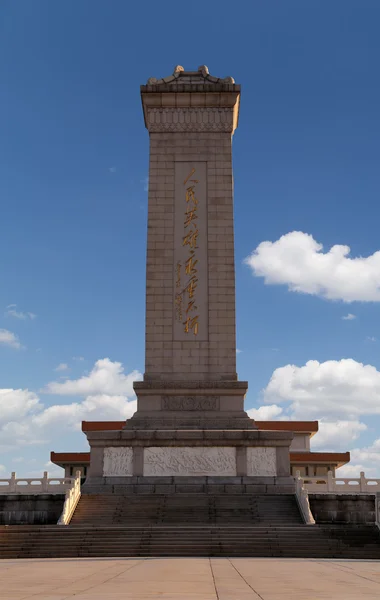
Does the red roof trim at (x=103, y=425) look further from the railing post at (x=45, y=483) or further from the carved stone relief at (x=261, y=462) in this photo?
the carved stone relief at (x=261, y=462)

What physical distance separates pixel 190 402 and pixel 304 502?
314 inches

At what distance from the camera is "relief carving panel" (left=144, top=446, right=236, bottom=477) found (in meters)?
27.8

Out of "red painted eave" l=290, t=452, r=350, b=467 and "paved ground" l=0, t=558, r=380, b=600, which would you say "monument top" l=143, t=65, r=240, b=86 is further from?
"paved ground" l=0, t=558, r=380, b=600

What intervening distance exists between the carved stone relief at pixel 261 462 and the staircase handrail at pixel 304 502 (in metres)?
2.04

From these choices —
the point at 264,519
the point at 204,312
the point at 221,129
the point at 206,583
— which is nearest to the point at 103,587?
the point at 206,583

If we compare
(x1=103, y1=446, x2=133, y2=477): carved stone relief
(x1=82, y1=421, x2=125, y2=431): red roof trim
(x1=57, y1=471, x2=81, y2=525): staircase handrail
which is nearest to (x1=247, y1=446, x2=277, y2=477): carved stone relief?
(x1=103, y1=446, x2=133, y2=477): carved stone relief

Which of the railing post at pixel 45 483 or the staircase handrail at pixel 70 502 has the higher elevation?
the railing post at pixel 45 483

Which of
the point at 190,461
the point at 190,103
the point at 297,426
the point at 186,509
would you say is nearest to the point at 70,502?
the point at 186,509

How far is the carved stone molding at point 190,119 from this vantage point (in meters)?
34.3

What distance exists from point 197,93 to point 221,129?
2101 mm

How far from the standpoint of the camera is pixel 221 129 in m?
34.3

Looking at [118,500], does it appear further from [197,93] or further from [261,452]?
[197,93]

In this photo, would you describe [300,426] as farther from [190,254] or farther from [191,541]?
[191,541]

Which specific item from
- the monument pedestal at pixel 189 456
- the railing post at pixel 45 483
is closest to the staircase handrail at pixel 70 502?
the railing post at pixel 45 483
